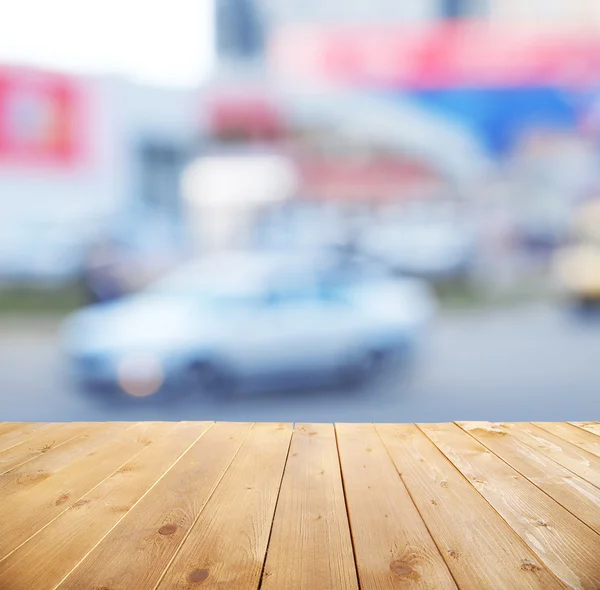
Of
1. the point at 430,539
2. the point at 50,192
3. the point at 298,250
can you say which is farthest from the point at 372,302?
the point at 430,539

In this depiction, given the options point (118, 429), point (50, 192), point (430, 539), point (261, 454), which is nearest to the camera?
point (430, 539)

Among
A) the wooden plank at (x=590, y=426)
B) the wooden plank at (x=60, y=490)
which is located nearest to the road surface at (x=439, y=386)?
the wooden plank at (x=590, y=426)

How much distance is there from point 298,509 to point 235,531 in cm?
19

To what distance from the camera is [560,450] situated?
2.02m

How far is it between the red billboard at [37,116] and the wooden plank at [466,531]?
2.13 meters

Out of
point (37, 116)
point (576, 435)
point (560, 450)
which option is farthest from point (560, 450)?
point (37, 116)

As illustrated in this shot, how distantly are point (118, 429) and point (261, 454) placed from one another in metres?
0.66

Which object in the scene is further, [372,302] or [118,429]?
[372,302]

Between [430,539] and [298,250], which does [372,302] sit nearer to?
[298,250]

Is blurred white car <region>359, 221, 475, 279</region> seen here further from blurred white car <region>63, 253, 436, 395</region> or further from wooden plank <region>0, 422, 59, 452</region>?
wooden plank <region>0, 422, 59, 452</region>

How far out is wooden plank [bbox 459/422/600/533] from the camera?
146cm

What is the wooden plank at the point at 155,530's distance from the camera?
1127mm

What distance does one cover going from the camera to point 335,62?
3.03m

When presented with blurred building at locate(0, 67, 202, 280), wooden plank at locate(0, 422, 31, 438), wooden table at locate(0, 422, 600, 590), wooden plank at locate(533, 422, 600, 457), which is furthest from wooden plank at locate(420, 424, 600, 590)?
→ blurred building at locate(0, 67, 202, 280)
